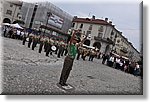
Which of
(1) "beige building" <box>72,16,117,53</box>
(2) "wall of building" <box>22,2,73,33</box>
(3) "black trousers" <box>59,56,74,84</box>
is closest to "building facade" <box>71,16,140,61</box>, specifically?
(1) "beige building" <box>72,16,117,53</box>

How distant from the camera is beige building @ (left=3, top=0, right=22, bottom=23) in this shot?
2.51 m

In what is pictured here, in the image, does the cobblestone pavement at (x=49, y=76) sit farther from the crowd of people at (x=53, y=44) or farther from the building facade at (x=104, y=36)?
the building facade at (x=104, y=36)

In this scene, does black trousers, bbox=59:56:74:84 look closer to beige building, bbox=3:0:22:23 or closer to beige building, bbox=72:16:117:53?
beige building, bbox=72:16:117:53

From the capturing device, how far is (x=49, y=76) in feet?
8.53

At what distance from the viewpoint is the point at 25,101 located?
98.1 inches

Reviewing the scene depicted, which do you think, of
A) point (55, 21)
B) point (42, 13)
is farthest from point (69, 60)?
point (42, 13)

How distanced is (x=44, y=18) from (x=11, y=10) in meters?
0.33

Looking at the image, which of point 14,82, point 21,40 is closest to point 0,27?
point 21,40

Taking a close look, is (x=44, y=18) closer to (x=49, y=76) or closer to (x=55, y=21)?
(x=55, y=21)

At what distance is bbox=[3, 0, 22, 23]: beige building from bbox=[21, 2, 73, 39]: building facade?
1.9 inches

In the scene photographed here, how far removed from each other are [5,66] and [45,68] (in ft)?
1.31

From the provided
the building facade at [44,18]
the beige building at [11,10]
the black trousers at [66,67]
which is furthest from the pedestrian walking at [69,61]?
the beige building at [11,10]

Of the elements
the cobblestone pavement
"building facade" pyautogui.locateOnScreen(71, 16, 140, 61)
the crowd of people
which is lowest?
the cobblestone pavement

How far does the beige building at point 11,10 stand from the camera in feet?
8.24
